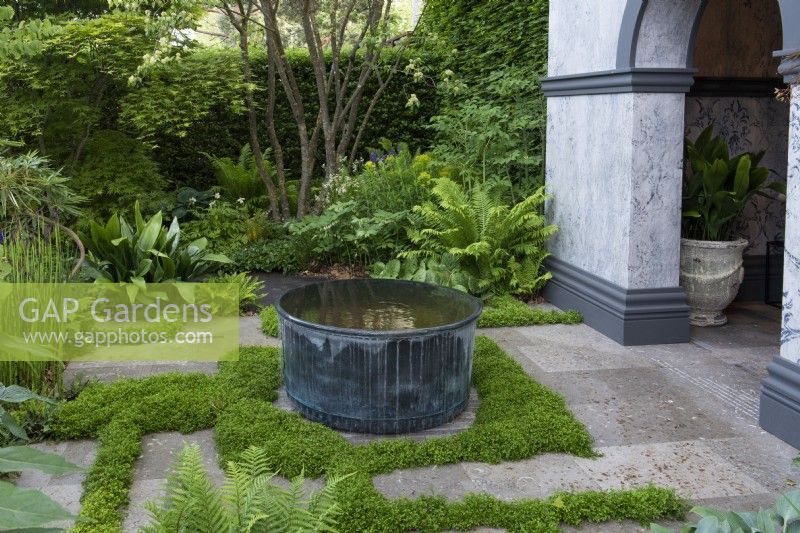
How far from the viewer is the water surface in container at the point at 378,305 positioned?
15.3 feet

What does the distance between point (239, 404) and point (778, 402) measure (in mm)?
3092

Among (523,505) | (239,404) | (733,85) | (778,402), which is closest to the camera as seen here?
(523,505)

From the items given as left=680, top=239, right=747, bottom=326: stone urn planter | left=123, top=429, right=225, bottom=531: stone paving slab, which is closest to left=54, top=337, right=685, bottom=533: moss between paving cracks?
left=123, top=429, right=225, bottom=531: stone paving slab

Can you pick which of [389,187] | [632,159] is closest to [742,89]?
[632,159]

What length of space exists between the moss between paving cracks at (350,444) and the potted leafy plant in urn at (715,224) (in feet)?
6.98

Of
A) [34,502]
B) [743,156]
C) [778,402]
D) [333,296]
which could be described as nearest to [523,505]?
[778,402]

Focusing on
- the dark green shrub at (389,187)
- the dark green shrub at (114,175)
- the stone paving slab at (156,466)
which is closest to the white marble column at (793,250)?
the stone paving slab at (156,466)

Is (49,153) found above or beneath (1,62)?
beneath

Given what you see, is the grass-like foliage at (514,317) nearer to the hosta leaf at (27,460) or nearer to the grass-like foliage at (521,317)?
the grass-like foliage at (521,317)

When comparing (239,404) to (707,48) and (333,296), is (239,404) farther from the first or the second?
(707,48)

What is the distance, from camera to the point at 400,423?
4445mm

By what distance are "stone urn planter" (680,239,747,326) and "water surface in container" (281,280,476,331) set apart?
2.49m

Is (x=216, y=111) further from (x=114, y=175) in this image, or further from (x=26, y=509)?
(x=26, y=509)

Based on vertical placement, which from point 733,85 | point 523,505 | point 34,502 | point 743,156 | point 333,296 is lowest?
point 523,505
